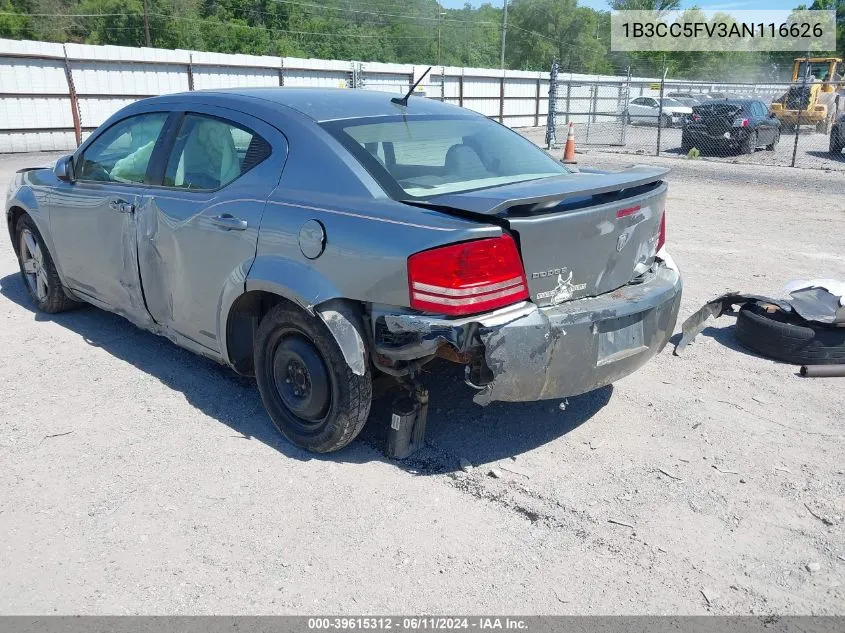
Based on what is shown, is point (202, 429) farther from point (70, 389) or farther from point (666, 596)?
point (666, 596)

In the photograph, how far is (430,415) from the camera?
13.3 ft

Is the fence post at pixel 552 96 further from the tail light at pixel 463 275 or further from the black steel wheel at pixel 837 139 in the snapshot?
the tail light at pixel 463 275

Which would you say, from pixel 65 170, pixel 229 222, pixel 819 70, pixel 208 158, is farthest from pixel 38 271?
pixel 819 70

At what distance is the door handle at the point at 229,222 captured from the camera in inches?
142

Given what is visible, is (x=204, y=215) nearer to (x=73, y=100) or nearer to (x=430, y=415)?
(x=430, y=415)

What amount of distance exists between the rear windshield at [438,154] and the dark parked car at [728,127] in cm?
1673

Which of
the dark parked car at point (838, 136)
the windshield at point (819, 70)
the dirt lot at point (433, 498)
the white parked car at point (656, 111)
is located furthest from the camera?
the windshield at point (819, 70)

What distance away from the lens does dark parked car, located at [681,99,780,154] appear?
18.8 metres

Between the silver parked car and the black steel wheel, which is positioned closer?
the silver parked car

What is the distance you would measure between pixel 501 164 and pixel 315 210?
1.17 meters

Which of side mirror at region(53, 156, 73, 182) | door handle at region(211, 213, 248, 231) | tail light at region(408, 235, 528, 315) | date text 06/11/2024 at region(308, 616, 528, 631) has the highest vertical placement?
side mirror at region(53, 156, 73, 182)

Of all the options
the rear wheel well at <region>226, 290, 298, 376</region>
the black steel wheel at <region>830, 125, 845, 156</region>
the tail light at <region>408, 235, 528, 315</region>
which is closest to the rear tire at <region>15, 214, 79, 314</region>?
the rear wheel well at <region>226, 290, 298, 376</region>

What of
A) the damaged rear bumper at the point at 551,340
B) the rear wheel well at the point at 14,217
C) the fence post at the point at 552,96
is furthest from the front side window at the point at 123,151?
the fence post at the point at 552,96

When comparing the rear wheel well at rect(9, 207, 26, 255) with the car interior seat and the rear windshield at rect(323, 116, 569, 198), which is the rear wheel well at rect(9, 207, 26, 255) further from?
the rear windshield at rect(323, 116, 569, 198)
